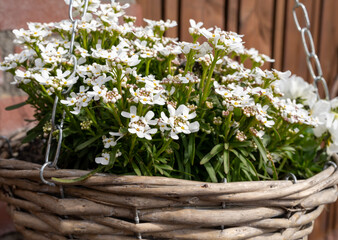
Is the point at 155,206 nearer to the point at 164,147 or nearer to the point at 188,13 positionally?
the point at 164,147

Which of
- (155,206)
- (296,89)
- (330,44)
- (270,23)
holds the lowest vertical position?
(155,206)

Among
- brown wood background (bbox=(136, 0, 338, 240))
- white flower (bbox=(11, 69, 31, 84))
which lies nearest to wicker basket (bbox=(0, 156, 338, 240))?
white flower (bbox=(11, 69, 31, 84))

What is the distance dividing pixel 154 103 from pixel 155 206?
0.59 feet

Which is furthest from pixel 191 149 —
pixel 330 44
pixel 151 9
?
pixel 330 44

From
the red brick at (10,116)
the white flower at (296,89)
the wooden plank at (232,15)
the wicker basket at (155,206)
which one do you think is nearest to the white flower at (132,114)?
the wicker basket at (155,206)

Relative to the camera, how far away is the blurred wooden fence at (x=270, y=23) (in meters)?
1.51

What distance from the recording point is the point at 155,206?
26.8 inches

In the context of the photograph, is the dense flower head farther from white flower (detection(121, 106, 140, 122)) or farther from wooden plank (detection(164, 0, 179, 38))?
wooden plank (detection(164, 0, 179, 38))

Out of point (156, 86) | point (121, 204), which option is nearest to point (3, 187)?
point (121, 204)

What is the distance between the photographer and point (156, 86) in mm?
703

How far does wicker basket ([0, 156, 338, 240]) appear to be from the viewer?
2.22ft

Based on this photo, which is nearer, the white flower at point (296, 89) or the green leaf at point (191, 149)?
the green leaf at point (191, 149)

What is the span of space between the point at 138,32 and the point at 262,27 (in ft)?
3.70

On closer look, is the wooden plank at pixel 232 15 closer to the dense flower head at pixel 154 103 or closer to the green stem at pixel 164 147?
the dense flower head at pixel 154 103
